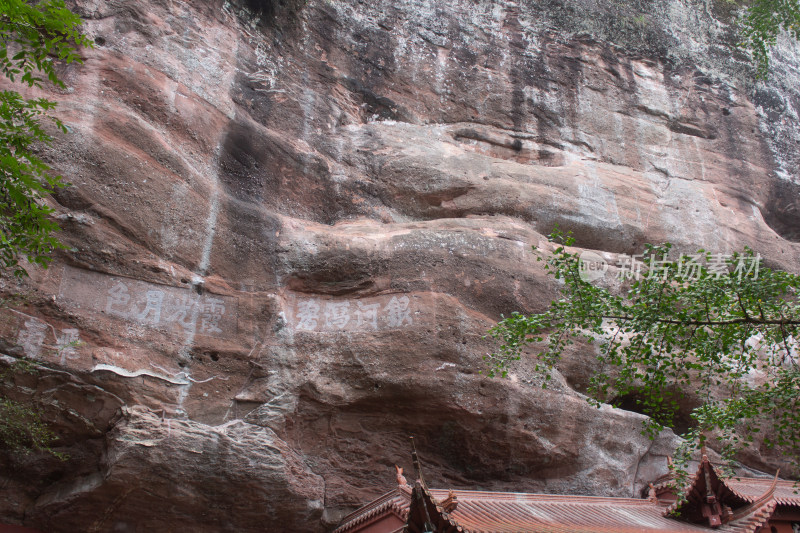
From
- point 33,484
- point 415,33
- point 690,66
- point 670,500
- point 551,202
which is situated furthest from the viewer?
point 690,66

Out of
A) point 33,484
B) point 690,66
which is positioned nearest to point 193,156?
point 33,484

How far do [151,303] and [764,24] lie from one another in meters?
18.0

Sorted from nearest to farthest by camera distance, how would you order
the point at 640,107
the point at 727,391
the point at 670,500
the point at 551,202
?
1. the point at 670,500
2. the point at 727,391
3. the point at 551,202
4. the point at 640,107

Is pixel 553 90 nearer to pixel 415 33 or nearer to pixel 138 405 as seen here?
pixel 415 33

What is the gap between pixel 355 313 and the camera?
10617mm

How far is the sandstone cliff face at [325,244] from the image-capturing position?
835 centimetres

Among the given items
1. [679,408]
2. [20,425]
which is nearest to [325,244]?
[20,425]

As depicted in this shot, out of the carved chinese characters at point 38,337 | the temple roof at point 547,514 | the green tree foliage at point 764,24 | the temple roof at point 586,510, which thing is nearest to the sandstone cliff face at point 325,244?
the carved chinese characters at point 38,337

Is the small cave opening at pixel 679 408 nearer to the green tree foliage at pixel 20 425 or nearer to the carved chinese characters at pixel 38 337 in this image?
the carved chinese characters at pixel 38 337

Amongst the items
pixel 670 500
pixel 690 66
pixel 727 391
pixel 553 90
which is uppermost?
pixel 690 66

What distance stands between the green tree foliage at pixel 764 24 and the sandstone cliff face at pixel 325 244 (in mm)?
3796

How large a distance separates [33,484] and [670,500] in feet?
32.5

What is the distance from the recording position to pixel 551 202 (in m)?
13.4

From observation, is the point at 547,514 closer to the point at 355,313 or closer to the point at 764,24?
the point at 355,313
